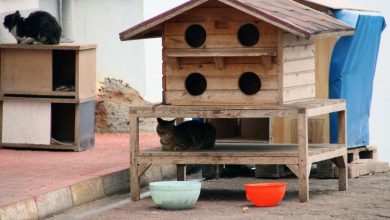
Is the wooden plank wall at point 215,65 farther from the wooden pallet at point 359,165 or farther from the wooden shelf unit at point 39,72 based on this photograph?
the wooden shelf unit at point 39,72

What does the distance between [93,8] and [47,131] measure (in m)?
3.52

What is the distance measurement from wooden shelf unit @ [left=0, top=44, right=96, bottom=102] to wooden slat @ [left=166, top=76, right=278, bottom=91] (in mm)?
2664

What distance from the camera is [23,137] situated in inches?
541

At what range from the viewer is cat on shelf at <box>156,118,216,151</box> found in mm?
11188

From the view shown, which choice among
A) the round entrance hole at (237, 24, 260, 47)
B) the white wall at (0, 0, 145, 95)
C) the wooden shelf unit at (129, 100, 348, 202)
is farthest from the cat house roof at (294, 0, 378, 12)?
the white wall at (0, 0, 145, 95)

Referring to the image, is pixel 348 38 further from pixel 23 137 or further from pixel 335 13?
pixel 23 137

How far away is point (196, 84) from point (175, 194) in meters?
1.65

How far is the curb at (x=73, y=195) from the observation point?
9312 mm

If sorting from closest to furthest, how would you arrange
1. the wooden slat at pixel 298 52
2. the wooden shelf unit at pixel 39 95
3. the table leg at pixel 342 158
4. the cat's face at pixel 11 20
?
the wooden slat at pixel 298 52 → the table leg at pixel 342 158 → the wooden shelf unit at pixel 39 95 → the cat's face at pixel 11 20

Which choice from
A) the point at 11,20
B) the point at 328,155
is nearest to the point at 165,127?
the point at 328,155

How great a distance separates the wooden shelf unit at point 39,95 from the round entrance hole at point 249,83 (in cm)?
299

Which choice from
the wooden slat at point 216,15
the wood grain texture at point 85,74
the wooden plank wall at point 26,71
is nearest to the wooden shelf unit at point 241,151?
the wooden slat at point 216,15

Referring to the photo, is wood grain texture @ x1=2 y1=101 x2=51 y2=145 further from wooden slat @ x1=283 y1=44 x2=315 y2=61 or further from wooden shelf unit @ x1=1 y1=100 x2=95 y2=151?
wooden slat @ x1=283 y1=44 x2=315 y2=61

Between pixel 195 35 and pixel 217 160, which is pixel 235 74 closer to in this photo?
pixel 195 35
